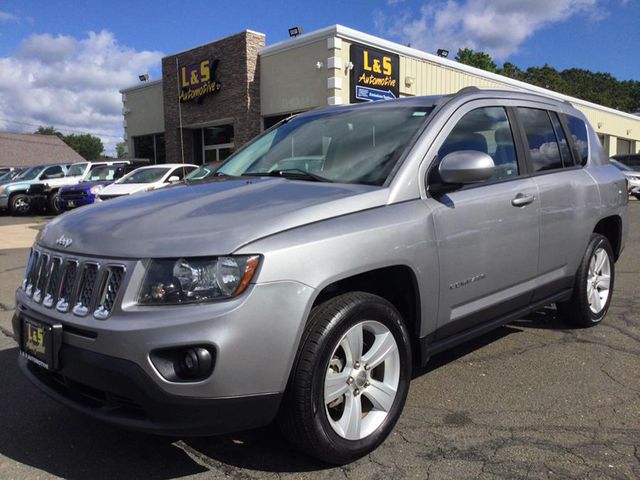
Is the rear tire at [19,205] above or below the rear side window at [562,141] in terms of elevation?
below

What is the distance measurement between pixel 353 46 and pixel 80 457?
1650cm

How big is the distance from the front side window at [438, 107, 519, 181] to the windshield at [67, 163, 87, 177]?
64.7 ft

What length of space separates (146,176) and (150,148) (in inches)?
499

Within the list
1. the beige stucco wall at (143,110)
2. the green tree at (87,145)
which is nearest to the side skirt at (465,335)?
the beige stucco wall at (143,110)

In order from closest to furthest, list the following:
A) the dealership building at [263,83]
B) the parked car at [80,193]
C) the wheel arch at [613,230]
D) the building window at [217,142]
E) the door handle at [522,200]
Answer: the door handle at [522,200] → the wheel arch at [613,230] → the parked car at [80,193] → the dealership building at [263,83] → the building window at [217,142]

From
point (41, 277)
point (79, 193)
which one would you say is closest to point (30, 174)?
point (79, 193)

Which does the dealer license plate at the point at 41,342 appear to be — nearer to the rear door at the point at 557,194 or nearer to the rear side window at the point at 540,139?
the rear door at the point at 557,194

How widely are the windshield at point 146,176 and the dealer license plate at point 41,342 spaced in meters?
12.2

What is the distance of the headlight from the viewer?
2.33 m

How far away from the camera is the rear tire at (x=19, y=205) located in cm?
1981

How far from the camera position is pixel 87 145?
128 metres

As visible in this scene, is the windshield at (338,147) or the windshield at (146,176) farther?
the windshield at (146,176)

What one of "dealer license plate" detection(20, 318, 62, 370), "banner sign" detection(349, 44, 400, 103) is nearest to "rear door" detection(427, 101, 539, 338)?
"dealer license plate" detection(20, 318, 62, 370)

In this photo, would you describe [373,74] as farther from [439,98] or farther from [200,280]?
[200,280]
